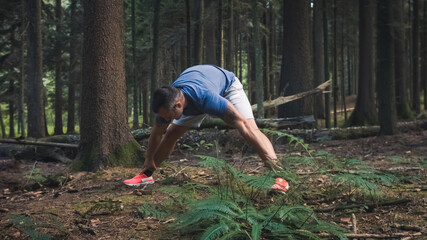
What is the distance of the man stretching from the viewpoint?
3.72m

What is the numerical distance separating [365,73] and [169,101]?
48.8ft

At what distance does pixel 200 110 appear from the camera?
4.01 metres

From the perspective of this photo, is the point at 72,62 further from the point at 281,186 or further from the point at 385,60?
the point at 281,186

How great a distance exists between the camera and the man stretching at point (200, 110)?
3.72m

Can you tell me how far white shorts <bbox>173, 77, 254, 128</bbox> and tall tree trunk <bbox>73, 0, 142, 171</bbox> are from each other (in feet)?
4.88

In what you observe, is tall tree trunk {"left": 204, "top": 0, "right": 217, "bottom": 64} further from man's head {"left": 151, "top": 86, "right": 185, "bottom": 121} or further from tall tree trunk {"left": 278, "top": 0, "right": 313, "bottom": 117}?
man's head {"left": 151, "top": 86, "right": 185, "bottom": 121}

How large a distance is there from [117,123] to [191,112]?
72.8 inches

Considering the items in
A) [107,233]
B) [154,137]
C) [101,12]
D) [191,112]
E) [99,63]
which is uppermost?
[101,12]

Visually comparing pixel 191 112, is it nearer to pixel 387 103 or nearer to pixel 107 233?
pixel 107 233

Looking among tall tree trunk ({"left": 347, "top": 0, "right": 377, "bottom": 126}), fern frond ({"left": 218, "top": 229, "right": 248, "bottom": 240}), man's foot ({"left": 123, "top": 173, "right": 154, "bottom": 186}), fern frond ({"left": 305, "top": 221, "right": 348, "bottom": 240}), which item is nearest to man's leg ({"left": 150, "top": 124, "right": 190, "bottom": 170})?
man's foot ({"left": 123, "top": 173, "right": 154, "bottom": 186})

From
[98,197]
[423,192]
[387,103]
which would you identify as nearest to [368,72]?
[387,103]

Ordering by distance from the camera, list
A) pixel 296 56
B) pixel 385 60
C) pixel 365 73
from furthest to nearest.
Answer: pixel 365 73, pixel 296 56, pixel 385 60

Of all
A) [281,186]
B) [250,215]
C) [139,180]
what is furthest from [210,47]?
[250,215]

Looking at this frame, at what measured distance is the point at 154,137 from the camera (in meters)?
4.68
